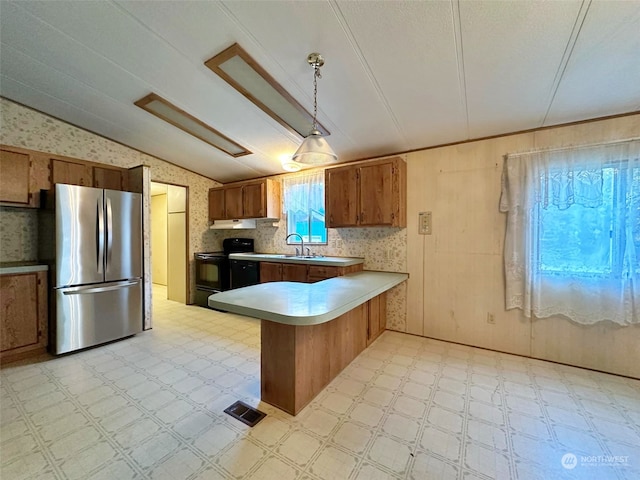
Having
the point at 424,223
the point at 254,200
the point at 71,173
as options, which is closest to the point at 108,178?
the point at 71,173

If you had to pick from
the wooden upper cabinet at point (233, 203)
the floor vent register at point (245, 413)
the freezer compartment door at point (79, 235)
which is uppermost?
the wooden upper cabinet at point (233, 203)

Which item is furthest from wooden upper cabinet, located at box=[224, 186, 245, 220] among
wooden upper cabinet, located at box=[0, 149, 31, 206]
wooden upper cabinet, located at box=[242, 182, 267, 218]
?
wooden upper cabinet, located at box=[0, 149, 31, 206]

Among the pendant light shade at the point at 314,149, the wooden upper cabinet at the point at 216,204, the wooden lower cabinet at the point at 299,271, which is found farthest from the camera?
the wooden upper cabinet at the point at 216,204

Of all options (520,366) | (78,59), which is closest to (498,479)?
(520,366)

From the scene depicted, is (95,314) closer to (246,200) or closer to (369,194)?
(246,200)

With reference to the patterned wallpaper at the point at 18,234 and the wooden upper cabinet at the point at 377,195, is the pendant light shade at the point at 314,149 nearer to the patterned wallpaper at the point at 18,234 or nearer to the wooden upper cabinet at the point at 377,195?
the wooden upper cabinet at the point at 377,195

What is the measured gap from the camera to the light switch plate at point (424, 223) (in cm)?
333

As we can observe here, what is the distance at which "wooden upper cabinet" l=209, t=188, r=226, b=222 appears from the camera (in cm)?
510

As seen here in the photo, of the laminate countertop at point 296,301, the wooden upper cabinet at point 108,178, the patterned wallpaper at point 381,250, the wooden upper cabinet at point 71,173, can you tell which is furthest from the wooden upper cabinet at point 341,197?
the wooden upper cabinet at point 71,173

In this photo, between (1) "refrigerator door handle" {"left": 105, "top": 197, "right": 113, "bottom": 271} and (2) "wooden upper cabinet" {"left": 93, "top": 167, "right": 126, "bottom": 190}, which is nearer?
(1) "refrigerator door handle" {"left": 105, "top": 197, "right": 113, "bottom": 271}

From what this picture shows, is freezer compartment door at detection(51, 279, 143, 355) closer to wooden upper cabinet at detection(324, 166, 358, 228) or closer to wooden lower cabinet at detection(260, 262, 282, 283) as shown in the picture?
wooden lower cabinet at detection(260, 262, 282, 283)

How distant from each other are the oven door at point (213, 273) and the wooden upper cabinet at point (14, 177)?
7.94ft

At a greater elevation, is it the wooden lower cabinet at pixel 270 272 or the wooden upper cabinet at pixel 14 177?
the wooden upper cabinet at pixel 14 177

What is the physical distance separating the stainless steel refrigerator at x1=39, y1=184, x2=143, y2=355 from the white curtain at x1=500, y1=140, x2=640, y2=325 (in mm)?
4615
